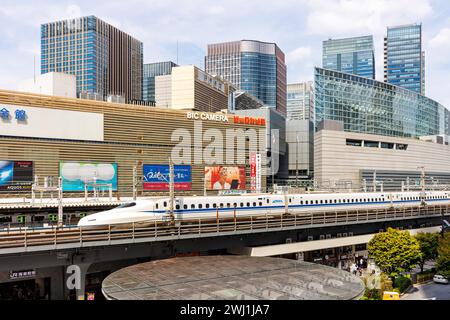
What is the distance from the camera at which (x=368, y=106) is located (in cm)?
13938

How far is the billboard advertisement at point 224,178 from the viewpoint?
305 feet

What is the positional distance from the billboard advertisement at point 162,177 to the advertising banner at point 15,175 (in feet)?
70.2

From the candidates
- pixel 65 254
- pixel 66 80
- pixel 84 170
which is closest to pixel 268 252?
pixel 65 254

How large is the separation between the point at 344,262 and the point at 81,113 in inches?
2065

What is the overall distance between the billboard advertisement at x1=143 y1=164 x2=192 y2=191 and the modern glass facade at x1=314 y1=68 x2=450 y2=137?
56092 millimetres

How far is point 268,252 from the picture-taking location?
42438 mm

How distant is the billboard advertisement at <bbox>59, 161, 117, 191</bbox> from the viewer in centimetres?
7397

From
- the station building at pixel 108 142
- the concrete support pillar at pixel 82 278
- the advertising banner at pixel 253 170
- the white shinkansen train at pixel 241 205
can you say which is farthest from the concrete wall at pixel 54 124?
the concrete support pillar at pixel 82 278

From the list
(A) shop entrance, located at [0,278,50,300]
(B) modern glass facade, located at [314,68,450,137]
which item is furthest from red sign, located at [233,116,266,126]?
(A) shop entrance, located at [0,278,50,300]

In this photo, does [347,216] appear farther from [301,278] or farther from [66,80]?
[66,80]

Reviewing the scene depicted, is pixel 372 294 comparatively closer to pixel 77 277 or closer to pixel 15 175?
pixel 77 277

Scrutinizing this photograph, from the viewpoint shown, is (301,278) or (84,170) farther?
(84,170)

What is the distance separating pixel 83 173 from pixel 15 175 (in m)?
11.2
